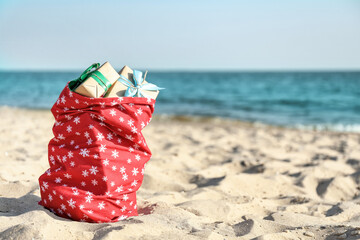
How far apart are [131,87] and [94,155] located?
1.58 feet

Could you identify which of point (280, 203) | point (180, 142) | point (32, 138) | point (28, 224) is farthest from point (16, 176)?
point (180, 142)

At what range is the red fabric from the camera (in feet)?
7.27

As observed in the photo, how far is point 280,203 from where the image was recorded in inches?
127

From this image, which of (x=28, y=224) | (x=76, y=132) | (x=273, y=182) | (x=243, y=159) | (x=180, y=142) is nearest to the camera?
(x=28, y=224)

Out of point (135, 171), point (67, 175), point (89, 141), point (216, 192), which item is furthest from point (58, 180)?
point (216, 192)

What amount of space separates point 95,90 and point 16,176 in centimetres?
166

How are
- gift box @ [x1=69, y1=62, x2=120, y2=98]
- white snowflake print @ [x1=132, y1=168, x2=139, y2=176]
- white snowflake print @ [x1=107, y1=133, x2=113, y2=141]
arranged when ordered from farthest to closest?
white snowflake print @ [x1=132, y1=168, x2=139, y2=176] < white snowflake print @ [x1=107, y1=133, x2=113, y2=141] < gift box @ [x1=69, y1=62, x2=120, y2=98]

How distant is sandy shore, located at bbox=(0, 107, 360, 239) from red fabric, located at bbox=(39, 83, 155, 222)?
0.13 m

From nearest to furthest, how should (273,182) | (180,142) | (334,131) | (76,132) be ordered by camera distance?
1. (76,132)
2. (273,182)
3. (180,142)
4. (334,131)

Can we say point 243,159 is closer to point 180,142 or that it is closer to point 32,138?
point 180,142

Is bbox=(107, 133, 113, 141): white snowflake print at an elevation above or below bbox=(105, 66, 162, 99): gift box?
below

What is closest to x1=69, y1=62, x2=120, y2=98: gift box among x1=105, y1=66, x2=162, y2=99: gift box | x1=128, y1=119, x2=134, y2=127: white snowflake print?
x1=105, y1=66, x2=162, y2=99: gift box

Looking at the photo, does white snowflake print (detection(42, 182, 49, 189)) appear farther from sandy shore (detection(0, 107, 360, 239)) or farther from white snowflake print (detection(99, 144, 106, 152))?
white snowflake print (detection(99, 144, 106, 152))

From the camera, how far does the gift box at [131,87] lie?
2271 mm
